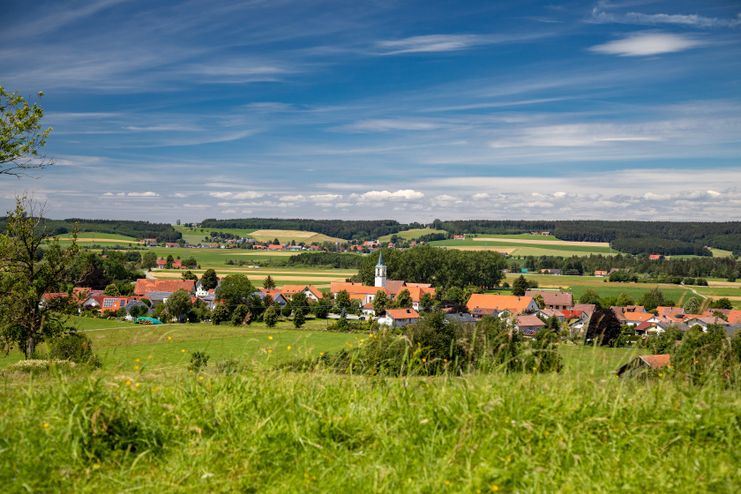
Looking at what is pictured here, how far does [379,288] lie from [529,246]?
97.5m

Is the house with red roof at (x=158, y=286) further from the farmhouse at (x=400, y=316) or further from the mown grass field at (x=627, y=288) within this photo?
the mown grass field at (x=627, y=288)

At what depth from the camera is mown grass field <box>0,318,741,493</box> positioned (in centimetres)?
400

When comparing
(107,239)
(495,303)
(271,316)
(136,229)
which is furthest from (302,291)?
(136,229)

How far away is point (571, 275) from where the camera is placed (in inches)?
5492

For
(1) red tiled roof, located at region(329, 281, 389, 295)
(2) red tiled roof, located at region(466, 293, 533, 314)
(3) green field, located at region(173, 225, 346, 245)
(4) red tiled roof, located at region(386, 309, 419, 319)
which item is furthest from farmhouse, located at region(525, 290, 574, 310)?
(3) green field, located at region(173, 225, 346, 245)

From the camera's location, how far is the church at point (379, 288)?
302 ft

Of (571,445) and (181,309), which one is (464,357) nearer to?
(571,445)

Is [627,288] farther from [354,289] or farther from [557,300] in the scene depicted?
[354,289]

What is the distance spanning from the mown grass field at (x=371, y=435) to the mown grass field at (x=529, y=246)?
517 feet

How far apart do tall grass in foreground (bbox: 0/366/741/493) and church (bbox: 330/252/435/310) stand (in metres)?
79.9

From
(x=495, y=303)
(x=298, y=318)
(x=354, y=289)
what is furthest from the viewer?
(x=354, y=289)

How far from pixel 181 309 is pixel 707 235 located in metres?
169

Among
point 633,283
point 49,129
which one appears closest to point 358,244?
point 633,283

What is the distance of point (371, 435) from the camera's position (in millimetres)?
4691
